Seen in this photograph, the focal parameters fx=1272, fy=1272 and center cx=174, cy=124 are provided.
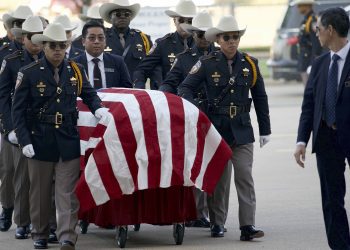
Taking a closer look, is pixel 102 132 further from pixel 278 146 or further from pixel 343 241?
pixel 278 146

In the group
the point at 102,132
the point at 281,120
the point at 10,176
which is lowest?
the point at 281,120

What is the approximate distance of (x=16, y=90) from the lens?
33.3 ft

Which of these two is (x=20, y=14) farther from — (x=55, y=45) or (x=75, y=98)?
(x=75, y=98)

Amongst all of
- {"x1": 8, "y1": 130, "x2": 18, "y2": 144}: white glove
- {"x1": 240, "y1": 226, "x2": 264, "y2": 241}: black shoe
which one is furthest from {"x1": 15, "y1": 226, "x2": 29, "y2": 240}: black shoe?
{"x1": 240, "y1": 226, "x2": 264, "y2": 241}: black shoe

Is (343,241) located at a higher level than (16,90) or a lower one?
lower

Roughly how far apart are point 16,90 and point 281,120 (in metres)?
11.4

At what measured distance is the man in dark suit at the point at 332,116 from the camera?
8.84m

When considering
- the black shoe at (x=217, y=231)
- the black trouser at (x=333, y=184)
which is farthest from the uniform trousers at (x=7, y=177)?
the black trouser at (x=333, y=184)

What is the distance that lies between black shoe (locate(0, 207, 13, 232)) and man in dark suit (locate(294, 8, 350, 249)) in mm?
3471

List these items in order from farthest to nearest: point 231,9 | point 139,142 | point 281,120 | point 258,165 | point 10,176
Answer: point 231,9, point 281,120, point 258,165, point 10,176, point 139,142

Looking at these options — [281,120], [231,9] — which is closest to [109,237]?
[281,120]

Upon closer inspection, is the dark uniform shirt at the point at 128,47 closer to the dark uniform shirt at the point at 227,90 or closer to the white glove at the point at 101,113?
the dark uniform shirt at the point at 227,90

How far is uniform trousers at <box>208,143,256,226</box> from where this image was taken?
10609 mm

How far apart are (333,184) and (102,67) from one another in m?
3.20
